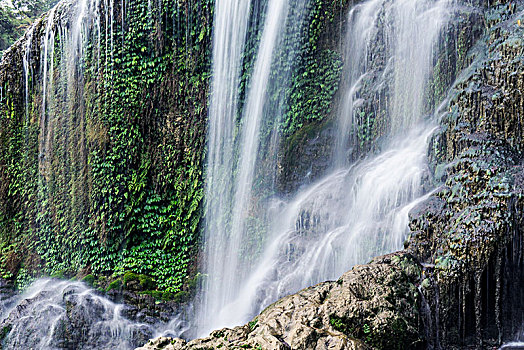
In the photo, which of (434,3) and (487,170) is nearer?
(487,170)

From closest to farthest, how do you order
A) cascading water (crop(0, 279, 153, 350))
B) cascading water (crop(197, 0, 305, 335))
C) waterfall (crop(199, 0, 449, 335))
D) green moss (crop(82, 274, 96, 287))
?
waterfall (crop(199, 0, 449, 335)) → cascading water (crop(0, 279, 153, 350)) → cascading water (crop(197, 0, 305, 335)) → green moss (crop(82, 274, 96, 287))

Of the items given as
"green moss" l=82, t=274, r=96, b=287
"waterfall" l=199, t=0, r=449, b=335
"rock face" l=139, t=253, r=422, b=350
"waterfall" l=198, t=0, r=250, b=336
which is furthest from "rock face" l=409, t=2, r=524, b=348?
"green moss" l=82, t=274, r=96, b=287

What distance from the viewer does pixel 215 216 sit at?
32.2 feet

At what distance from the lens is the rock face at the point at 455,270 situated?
5.07 m

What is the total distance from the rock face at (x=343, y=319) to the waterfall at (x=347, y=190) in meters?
1.33

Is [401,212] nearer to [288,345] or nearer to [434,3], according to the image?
[288,345]

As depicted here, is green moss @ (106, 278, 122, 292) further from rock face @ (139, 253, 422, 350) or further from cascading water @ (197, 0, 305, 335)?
rock face @ (139, 253, 422, 350)

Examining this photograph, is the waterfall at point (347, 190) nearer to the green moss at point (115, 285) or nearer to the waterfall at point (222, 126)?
the waterfall at point (222, 126)

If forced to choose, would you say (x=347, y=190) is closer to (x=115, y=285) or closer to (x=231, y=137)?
(x=231, y=137)

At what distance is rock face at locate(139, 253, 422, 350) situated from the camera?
15.7 ft

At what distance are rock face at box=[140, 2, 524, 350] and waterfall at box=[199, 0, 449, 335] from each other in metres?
0.83

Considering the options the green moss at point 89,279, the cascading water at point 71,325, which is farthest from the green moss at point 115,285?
the green moss at point 89,279

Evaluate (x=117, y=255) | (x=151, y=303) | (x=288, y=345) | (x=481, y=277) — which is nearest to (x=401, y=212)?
(x=481, y=277)

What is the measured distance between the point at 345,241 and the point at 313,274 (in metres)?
0.78
